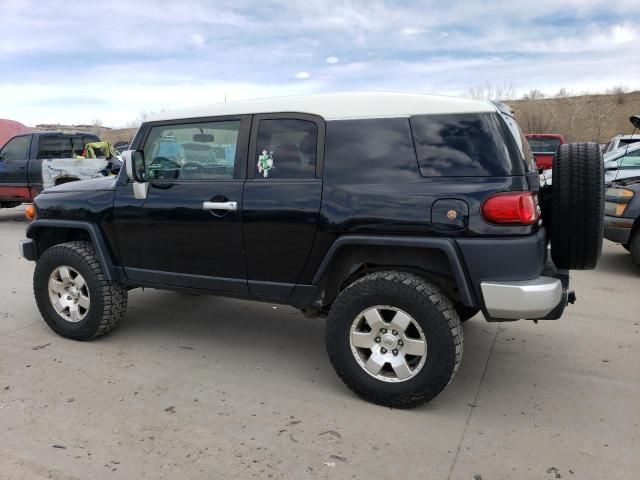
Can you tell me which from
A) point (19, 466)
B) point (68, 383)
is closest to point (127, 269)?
point (68, 383)

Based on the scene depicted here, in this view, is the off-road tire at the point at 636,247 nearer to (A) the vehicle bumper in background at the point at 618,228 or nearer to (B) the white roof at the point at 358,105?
(A) the vehicle bumper in background at the point at 618,228

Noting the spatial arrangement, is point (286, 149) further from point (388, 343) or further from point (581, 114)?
point (581, 114)

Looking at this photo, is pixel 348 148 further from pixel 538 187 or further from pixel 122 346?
pixel 122 346

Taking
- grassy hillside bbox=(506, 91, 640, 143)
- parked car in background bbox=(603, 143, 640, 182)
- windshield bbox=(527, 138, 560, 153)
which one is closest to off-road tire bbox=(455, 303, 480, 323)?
parked car in background bbox=(603, 143, 640, 182)

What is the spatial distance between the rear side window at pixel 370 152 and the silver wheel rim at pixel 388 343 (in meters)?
0.81

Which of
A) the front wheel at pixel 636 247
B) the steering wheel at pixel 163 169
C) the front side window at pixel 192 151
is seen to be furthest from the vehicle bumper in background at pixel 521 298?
the front wheel at pixel 636 247

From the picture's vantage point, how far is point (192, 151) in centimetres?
382

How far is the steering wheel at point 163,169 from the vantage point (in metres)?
3.86

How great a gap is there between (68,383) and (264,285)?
1.52 meters

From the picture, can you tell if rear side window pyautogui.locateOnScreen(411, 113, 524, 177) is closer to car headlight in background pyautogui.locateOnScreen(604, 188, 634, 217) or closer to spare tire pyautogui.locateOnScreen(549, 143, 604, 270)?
spare tire pyautogui.locateOnScreen(549, 143, 604, 270)

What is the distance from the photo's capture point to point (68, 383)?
11.6 ft

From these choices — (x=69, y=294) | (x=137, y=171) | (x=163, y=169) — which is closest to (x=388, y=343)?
(x=163, y=169)

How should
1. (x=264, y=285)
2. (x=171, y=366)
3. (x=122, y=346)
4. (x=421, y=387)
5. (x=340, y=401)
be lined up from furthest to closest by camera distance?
(x=122, y=346) < (x=171, y=366) < (x=264, y=285) < (x=340, y=401) < (x=421, y=387)

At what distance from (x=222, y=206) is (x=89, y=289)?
1.47 meters
